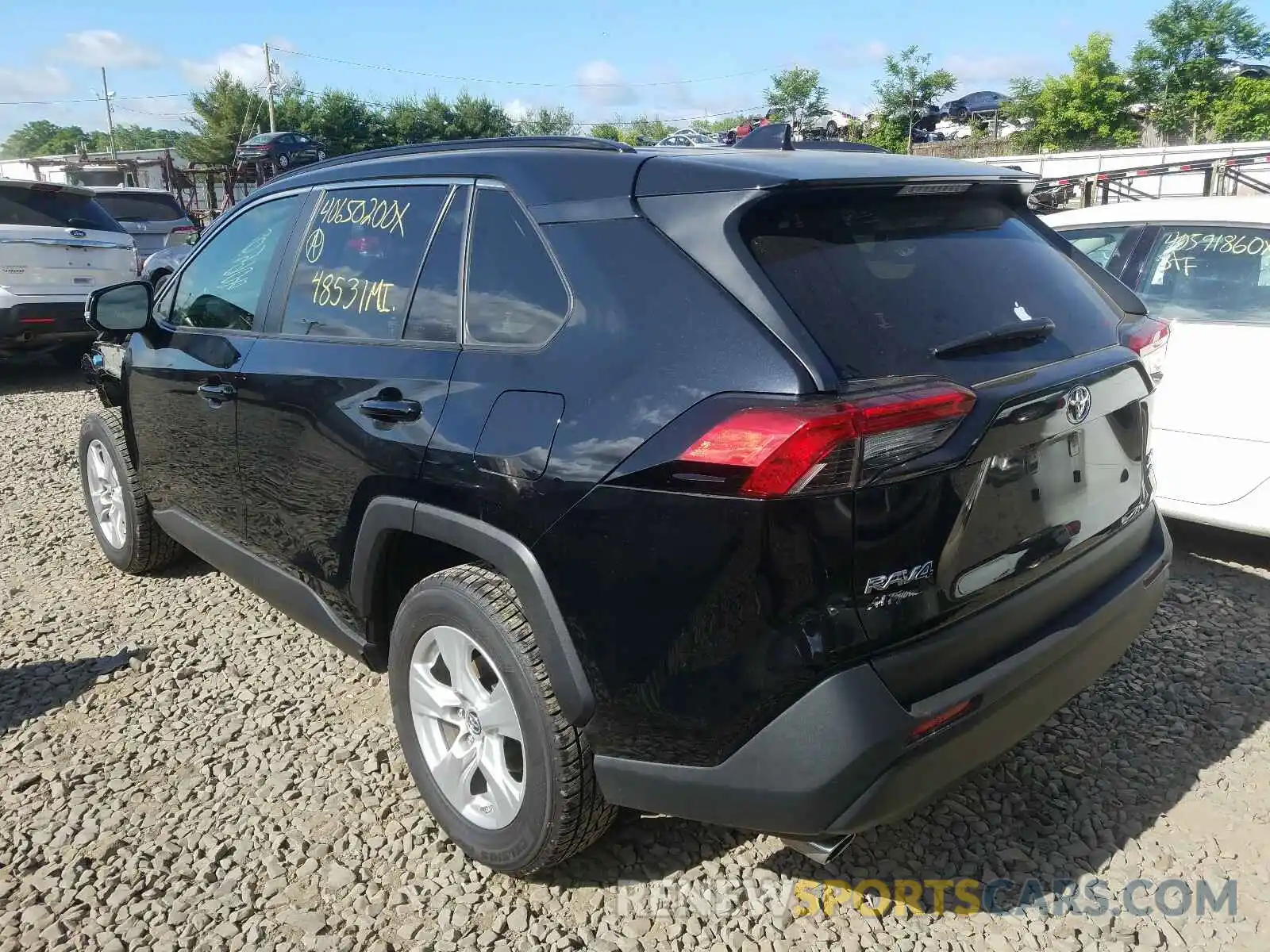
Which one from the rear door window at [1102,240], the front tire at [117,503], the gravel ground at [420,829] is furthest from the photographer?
the rear door window at [1102,240]

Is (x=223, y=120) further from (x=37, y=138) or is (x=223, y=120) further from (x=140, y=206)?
(x=37, y=138)

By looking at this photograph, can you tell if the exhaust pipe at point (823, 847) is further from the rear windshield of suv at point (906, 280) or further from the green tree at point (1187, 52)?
the green tree at point (1187, 52)

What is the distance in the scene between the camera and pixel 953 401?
1.89 metres

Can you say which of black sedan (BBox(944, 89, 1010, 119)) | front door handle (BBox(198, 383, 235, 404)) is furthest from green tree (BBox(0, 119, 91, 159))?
front door handle (BBox(198, 383, 235, 404))

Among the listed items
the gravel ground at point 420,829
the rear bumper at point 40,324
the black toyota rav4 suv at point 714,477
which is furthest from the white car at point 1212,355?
the rear bumper at point 40,324

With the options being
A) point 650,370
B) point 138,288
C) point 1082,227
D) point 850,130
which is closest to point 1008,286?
point 650,370

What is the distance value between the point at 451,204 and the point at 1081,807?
2.43 metres

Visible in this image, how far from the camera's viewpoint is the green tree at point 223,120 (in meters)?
49.4

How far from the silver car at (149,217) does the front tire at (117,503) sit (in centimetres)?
913

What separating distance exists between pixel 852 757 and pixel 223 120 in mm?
55619

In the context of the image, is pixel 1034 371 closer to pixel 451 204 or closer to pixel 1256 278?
pixel 451 204

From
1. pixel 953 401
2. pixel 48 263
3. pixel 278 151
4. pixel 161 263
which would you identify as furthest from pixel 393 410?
pixel 278 151

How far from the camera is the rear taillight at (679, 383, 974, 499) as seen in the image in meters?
1.77

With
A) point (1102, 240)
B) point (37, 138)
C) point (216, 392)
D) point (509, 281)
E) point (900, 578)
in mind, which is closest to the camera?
point (900, 578)
